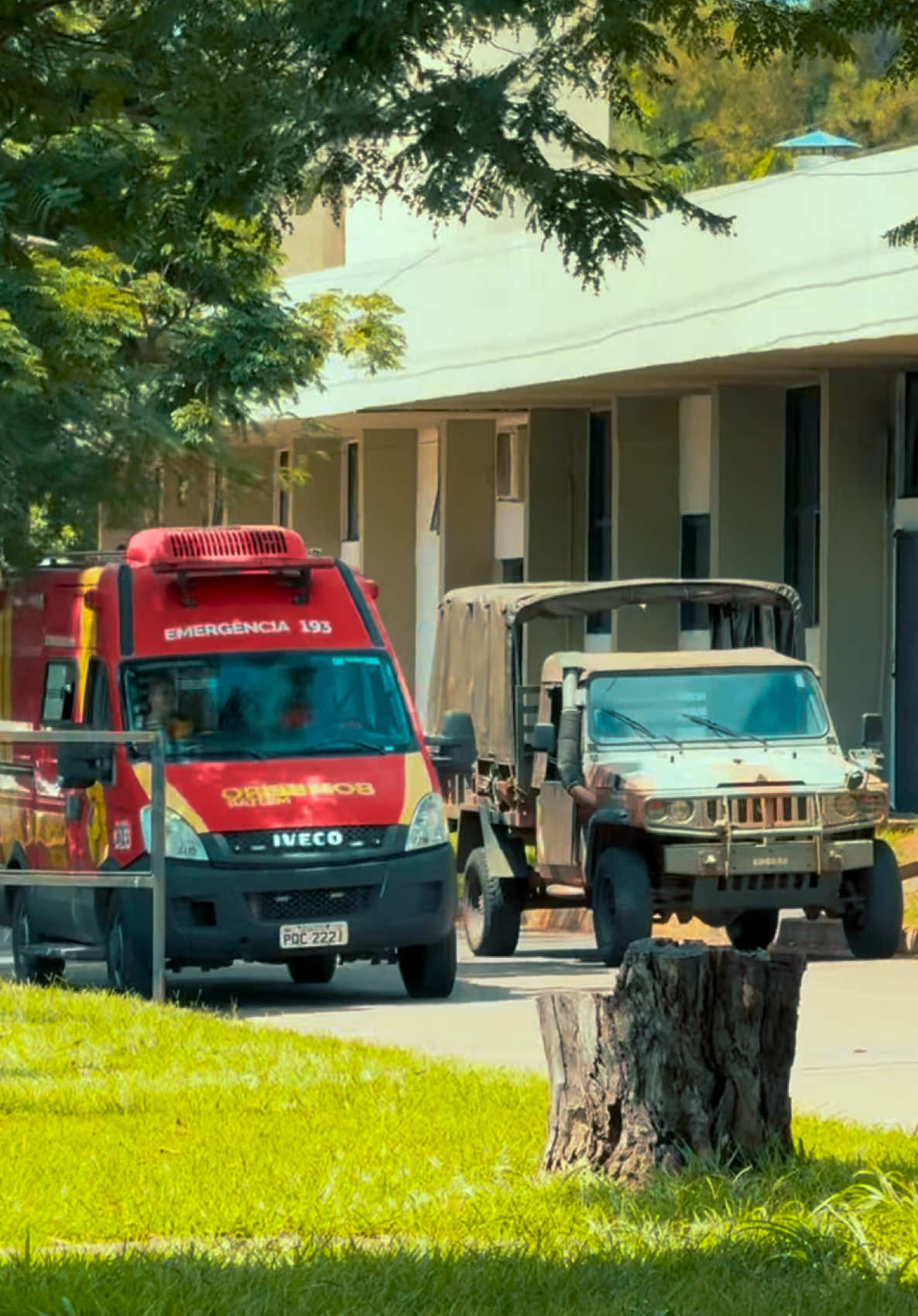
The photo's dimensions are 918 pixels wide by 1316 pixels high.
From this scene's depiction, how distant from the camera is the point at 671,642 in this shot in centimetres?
3369

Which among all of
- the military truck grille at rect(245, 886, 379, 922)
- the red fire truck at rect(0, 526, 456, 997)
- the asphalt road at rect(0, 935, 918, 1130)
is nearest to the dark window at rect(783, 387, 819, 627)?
the asphalt road at rect(0, 935, 918, 1130)

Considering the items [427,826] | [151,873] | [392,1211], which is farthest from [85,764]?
[392,1211]

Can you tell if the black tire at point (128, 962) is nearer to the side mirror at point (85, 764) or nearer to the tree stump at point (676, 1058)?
the side mirror at point (85, 764)

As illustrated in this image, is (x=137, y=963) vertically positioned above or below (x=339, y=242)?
below

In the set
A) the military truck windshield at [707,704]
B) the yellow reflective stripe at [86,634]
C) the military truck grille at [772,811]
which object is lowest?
the military truck grille at [772,811]

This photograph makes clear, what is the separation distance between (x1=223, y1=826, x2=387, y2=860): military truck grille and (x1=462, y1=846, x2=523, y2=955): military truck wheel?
3524 millimetres

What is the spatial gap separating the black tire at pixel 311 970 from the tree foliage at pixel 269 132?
9344 millimetres

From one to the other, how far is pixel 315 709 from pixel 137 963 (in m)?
1.99

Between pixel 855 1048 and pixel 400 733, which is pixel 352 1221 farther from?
pixel 400 733

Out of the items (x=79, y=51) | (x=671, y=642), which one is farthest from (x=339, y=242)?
(x=79, y=51)

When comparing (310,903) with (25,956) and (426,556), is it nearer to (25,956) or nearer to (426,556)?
(25,956)

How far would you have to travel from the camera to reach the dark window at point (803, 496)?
3139cm

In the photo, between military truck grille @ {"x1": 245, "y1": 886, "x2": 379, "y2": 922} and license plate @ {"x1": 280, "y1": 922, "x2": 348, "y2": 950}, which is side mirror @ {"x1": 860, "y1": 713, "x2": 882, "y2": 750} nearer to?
military truck grille @ {"x1": 245, "y1": 886, "x2": 379, "y2": 922}

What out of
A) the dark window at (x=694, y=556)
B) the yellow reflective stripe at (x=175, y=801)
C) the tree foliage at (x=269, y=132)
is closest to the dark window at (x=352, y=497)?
the dark window at (x=694, y=556)
